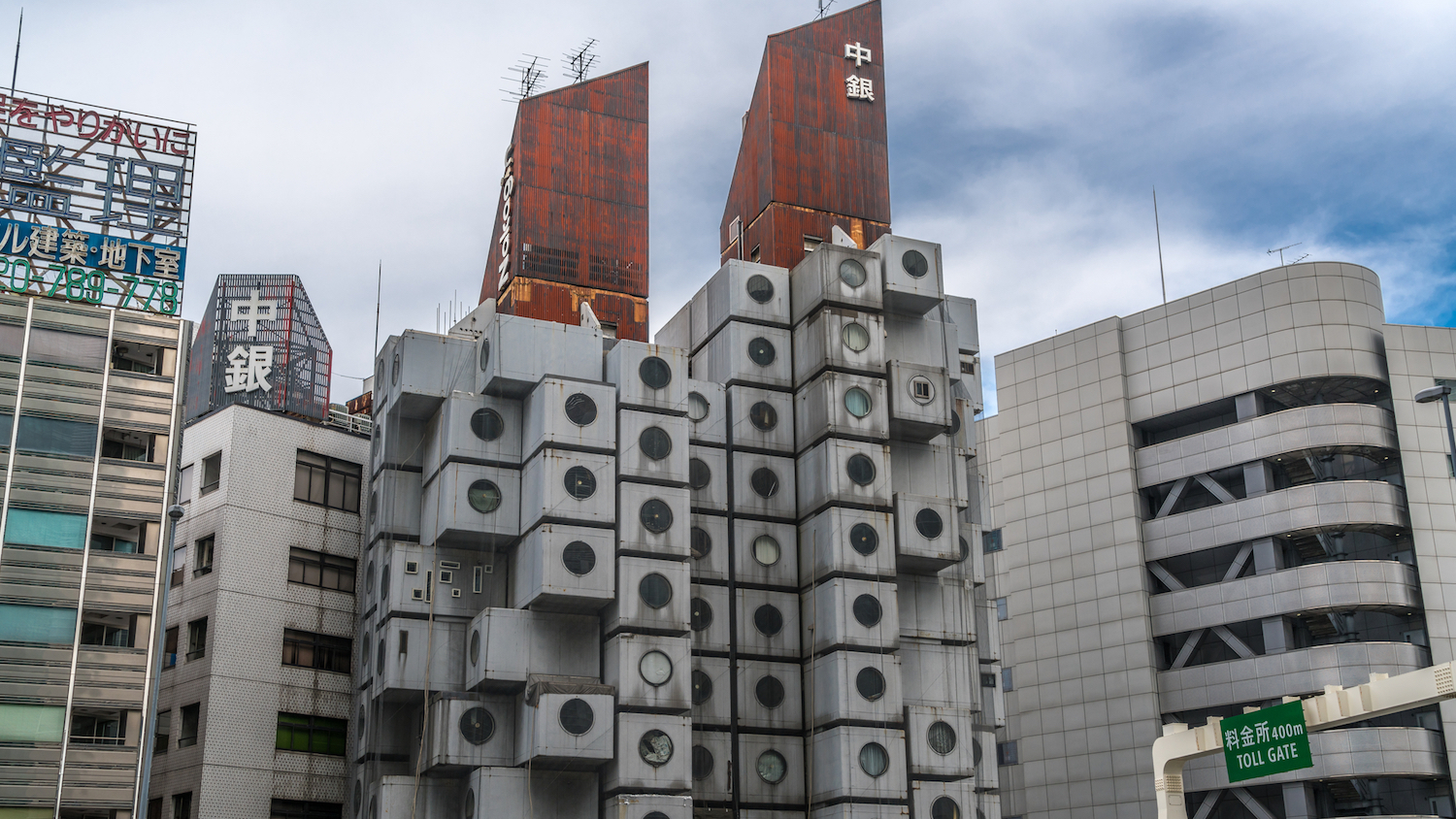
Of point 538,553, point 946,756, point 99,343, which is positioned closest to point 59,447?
point 99,343

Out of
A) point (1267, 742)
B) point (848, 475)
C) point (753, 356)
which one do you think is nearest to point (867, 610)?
point (848, 475)

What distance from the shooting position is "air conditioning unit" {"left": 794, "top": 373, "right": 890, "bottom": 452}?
60938mm

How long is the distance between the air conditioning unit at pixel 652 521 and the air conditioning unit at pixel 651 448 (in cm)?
45

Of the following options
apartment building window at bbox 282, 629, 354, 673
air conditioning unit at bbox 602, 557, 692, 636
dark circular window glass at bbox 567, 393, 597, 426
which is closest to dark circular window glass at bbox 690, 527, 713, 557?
air conditioning unit at bbox 602, 557, 692, 636

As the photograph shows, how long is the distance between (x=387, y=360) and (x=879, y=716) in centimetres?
2530

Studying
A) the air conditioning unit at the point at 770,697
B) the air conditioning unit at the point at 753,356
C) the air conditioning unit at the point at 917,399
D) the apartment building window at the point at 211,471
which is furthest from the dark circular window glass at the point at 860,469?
the apartment building window at the point at 211,471

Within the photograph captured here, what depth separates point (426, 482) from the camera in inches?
2386

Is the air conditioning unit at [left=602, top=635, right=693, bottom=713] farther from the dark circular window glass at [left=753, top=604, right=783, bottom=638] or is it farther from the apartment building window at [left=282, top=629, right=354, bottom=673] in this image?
the apartment building window at [left=282, top=629, right=354, bottom=673]

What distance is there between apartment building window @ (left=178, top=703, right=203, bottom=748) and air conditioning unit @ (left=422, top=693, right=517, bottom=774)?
12180 millimetres

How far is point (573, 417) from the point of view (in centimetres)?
5766

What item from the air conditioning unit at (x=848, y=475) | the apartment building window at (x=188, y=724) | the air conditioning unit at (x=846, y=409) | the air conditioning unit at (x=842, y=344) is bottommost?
the apartment building window at (x=188, y=724)

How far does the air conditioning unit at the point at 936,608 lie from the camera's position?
61.7 metres

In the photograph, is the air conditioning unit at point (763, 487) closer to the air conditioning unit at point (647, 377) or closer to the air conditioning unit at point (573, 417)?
Answer: the air conditioning unit at point (647, 377)

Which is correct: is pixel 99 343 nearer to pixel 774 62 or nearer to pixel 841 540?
pixel 841 540
